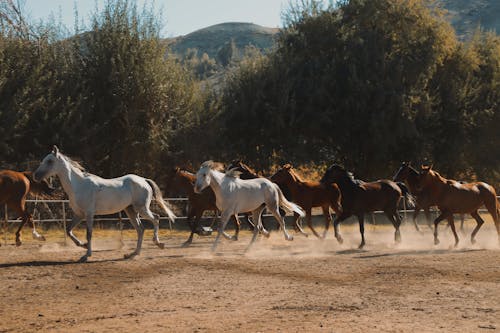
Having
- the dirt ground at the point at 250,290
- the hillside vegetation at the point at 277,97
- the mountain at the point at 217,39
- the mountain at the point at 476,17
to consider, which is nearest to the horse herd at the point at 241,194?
the dirt ground at the point at 250,290

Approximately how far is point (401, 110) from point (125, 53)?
1207 cm

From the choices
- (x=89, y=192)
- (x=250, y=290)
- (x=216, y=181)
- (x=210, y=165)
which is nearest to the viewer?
(x=250, y=290)

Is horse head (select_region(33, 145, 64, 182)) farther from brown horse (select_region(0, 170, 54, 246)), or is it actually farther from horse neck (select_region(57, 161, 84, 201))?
brown horse (select_region(0, 170, 54, 246))

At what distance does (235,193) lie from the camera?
53.0ft

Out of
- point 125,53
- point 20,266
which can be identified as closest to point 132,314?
point 20,266

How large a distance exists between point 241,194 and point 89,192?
357cm

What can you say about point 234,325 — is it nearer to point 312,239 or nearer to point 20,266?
point 20,266

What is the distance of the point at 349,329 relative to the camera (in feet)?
26.5

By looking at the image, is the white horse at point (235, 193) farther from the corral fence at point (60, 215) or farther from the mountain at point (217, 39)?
the mountain at point (217, 39)

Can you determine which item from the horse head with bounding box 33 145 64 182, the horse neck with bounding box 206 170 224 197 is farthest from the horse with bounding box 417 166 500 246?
the horse head with bounding box 33 145 64 182

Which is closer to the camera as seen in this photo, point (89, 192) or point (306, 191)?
point (89, 192)

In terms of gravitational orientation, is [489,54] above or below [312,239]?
above

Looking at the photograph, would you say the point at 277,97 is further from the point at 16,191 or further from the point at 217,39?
the point at 217,39

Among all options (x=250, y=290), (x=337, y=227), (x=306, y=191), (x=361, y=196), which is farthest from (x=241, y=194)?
(x=250, y=290)
